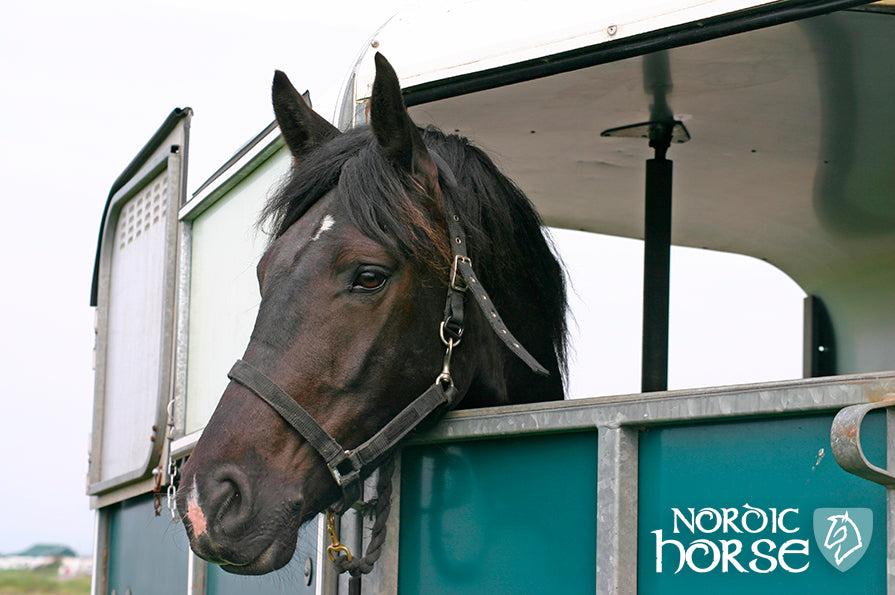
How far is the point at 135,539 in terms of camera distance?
174 inches

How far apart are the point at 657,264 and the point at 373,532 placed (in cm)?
178

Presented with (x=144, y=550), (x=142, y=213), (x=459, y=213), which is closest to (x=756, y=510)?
(x=459, y=213)

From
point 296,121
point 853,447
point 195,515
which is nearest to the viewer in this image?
point 853,447

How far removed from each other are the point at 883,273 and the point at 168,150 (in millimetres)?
3157

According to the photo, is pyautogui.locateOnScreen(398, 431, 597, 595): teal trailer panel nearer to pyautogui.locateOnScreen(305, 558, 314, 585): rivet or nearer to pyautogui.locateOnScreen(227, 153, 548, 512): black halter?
pyautogui.locateOnScreen(227, 153, 548, 512): black halter

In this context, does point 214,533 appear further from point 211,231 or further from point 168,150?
point 168,150

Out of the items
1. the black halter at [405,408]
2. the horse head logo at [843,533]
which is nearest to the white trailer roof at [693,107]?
the black halter at [405,408]

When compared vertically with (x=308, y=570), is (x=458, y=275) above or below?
above

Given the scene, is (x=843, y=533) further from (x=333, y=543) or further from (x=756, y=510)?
(x=333, y=543)

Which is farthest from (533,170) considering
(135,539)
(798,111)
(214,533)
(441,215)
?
(214,533)

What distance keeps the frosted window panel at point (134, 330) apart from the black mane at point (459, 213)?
1.54m

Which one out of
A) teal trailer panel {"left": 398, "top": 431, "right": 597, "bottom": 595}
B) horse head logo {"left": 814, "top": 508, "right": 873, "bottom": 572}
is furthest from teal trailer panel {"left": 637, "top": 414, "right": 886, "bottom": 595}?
teal trailer panel {"left": 398, "top": 431, "right": 597, "bottom": 595}

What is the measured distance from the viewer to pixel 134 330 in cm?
454

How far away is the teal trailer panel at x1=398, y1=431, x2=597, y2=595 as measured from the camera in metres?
2.12
